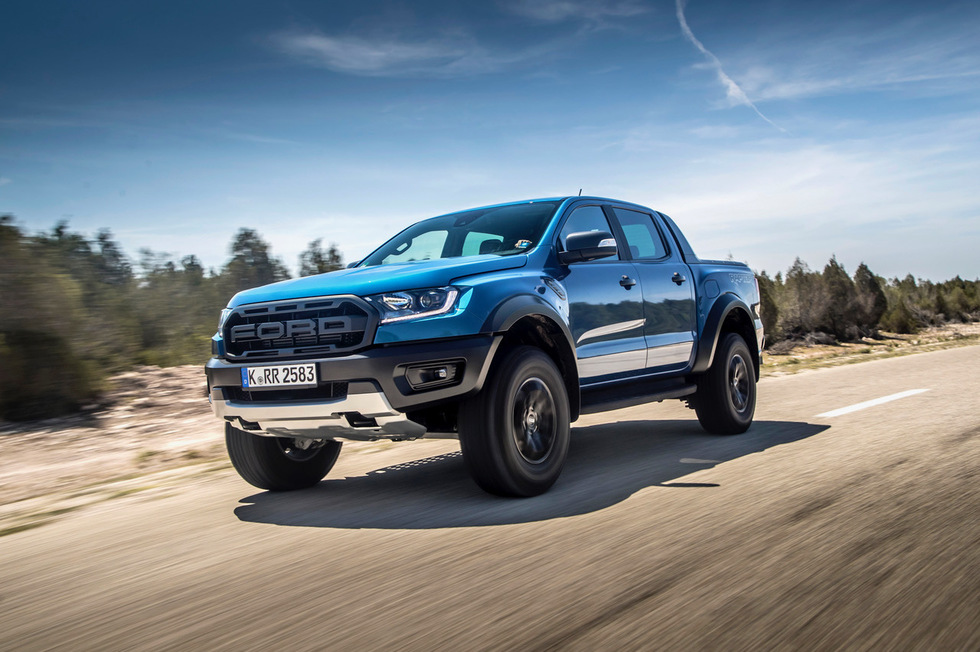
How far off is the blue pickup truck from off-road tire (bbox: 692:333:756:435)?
565 millimetres

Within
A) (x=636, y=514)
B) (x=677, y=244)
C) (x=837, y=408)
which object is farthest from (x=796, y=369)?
(x=636, y=514)

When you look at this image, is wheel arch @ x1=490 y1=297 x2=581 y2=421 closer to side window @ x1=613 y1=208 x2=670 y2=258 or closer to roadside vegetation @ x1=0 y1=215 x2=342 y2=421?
side window @ x1=613 y1=208 x2=670 y2=258

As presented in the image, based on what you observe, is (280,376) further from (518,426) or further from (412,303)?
(518,426)

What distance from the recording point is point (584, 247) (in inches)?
209

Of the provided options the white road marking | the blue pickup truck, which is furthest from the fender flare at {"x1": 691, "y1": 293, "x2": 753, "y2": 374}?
the white road marking

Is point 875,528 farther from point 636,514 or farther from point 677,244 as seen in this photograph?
point 677,244

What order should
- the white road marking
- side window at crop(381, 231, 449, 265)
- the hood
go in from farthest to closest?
1. the white road marking
2. side window at crop(381, 231, 449, 265)
3. the hood

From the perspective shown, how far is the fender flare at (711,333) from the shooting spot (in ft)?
22.2

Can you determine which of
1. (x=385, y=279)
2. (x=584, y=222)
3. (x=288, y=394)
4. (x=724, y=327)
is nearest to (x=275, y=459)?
(x=288, y=394)

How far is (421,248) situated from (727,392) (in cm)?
280

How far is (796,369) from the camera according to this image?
14.4 metres

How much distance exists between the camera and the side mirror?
208 inches

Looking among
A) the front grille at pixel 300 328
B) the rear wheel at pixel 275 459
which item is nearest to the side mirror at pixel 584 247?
the front grille at pixel 300 328

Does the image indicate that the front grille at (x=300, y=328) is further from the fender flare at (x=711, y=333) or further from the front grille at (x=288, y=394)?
the fender flare at (x=711, y=333)
